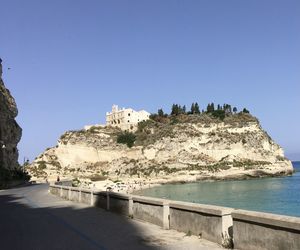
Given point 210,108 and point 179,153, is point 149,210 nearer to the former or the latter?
point 179,153

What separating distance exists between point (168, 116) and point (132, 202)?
130643 millimetres

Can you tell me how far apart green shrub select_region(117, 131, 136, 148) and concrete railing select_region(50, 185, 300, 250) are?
366ft

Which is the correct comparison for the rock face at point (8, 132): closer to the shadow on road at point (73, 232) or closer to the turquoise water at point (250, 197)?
the turquoise water at point (250, 197)

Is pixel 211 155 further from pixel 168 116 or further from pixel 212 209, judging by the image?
pixel 212 209

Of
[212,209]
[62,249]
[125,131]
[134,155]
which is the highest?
[125,131]

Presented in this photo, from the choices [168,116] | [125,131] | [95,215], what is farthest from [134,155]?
[95,215]

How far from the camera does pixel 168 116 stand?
146 m

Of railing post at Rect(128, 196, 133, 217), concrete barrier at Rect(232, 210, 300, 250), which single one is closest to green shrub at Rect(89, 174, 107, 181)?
railing post at Rect(128, 196, 133, 217)

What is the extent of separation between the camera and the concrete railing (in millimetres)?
7802

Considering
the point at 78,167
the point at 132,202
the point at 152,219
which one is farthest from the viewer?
the point at 78,167

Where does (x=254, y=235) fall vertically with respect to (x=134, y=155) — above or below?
below

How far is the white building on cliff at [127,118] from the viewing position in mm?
143250

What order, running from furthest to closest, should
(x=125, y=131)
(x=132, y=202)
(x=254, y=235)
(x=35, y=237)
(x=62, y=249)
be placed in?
(x=125, y=131) → (x=132, y=202) → (x=35, y=237) → (x=62, y=249) → (x=254, y=235)

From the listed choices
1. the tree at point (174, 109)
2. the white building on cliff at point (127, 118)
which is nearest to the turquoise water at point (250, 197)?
the white building on cliff at point (127, 118)
